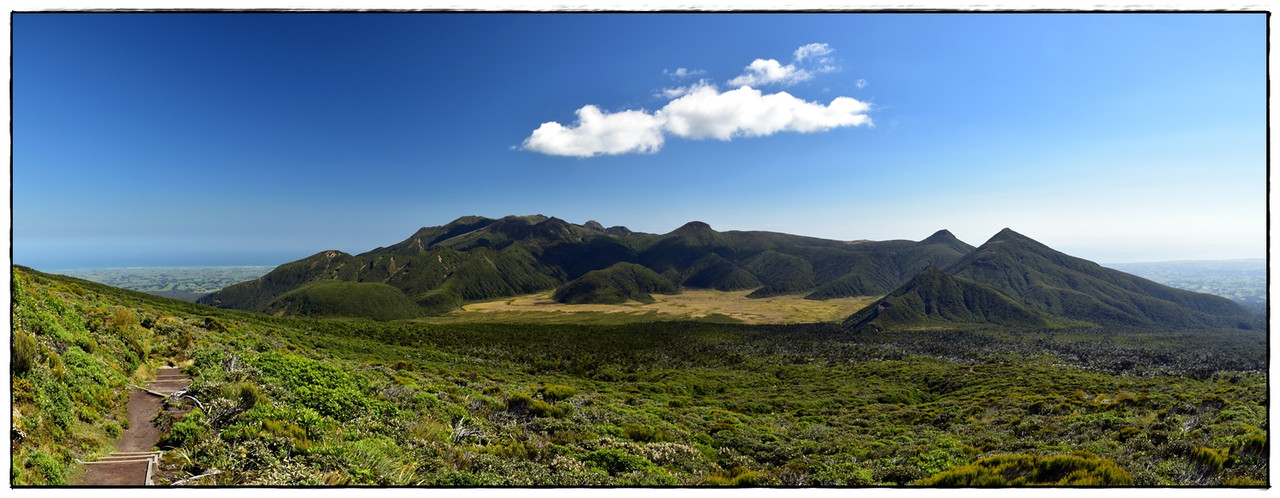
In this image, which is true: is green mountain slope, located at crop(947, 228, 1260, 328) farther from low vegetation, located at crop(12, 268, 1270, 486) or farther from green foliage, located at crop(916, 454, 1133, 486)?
green foliage, located at crop(916, 454, 1133, 486)

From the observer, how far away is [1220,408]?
15539 millimetres

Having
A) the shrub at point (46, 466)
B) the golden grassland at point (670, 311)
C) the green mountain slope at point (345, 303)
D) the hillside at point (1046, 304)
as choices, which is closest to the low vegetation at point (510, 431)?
the shrub at point (46, 466)

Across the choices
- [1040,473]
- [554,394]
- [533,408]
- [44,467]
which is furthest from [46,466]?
[1040,473]

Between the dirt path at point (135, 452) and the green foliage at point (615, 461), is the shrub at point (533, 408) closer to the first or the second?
the green foliage at point (615, 461)

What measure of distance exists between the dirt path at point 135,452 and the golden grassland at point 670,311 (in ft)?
443

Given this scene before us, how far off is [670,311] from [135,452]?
536 ft

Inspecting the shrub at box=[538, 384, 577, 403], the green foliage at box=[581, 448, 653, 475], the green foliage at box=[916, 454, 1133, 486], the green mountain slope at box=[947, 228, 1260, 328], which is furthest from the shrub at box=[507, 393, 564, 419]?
the green mountain slope at box=[947, 228, 1260, 328]

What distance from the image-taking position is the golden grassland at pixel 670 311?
486 feet

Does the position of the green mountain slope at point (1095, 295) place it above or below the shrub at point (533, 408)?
below

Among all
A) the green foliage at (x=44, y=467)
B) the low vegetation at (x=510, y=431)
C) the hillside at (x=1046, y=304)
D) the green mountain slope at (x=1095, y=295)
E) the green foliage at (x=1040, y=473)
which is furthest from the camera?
the green mountain slope at (x=1095, y=295)

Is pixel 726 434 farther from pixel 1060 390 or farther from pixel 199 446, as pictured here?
pixel 1060 390

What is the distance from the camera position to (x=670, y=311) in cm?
16738
